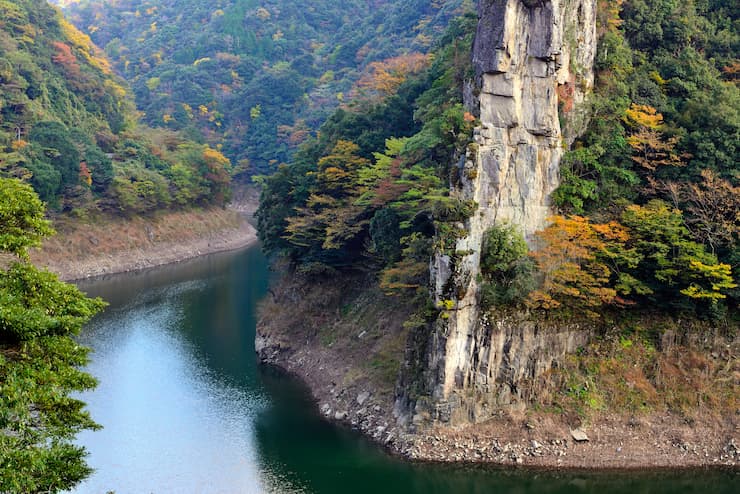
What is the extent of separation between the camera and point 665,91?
31.5 metres

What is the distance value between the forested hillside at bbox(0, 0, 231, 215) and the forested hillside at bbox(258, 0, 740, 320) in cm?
3052

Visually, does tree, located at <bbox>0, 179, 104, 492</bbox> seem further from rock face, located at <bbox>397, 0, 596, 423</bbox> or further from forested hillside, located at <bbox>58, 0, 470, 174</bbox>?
forested hillside, located at <bbox>58, 0, 470, 174</bbox>

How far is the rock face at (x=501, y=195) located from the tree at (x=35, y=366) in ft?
43.6

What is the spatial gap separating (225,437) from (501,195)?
14.4m

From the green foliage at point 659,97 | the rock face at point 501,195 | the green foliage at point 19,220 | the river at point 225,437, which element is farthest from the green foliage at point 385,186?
the green foliage at point 19,220

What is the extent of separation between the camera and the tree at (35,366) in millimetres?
12859

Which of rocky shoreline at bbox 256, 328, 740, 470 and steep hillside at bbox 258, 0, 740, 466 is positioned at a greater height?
steep hillside at bbox 258, 0, 740, 466

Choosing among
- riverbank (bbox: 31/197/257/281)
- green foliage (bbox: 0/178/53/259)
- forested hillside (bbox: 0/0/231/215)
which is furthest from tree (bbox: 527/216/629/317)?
forested hillside (bbox: 0/0/231/215)

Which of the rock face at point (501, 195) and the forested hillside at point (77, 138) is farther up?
the forested hillside at point (77, 138)

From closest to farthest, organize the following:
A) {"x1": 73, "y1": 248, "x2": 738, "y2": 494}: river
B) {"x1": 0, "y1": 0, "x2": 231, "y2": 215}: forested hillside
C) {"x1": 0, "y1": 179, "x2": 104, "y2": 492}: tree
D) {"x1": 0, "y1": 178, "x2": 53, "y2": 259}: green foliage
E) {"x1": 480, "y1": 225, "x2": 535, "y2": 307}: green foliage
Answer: {"x1": 0, "y1": 179, "x2": 104, "y2": 492}: tree, {"x1": 0, "y1": 178, "x2": 53, "y2": 259}: green foliage, {"x1": 73, "y1": 248, "x2": 738, "y2": 494}: river, {"x1": 480, "y1": 225, "x2": 535, "y2": 307}: green foliage, {"x1": 0, "y1": 0, "x2": 231, "y2": 215}: forested hillside

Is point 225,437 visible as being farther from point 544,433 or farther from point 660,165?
point 660,165

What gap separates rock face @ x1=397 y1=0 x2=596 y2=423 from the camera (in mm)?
26906

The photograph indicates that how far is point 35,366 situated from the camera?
14.6 meters

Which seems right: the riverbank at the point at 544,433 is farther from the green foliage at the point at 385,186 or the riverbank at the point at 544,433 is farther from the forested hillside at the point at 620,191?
the green foliage at the point at 385,186
